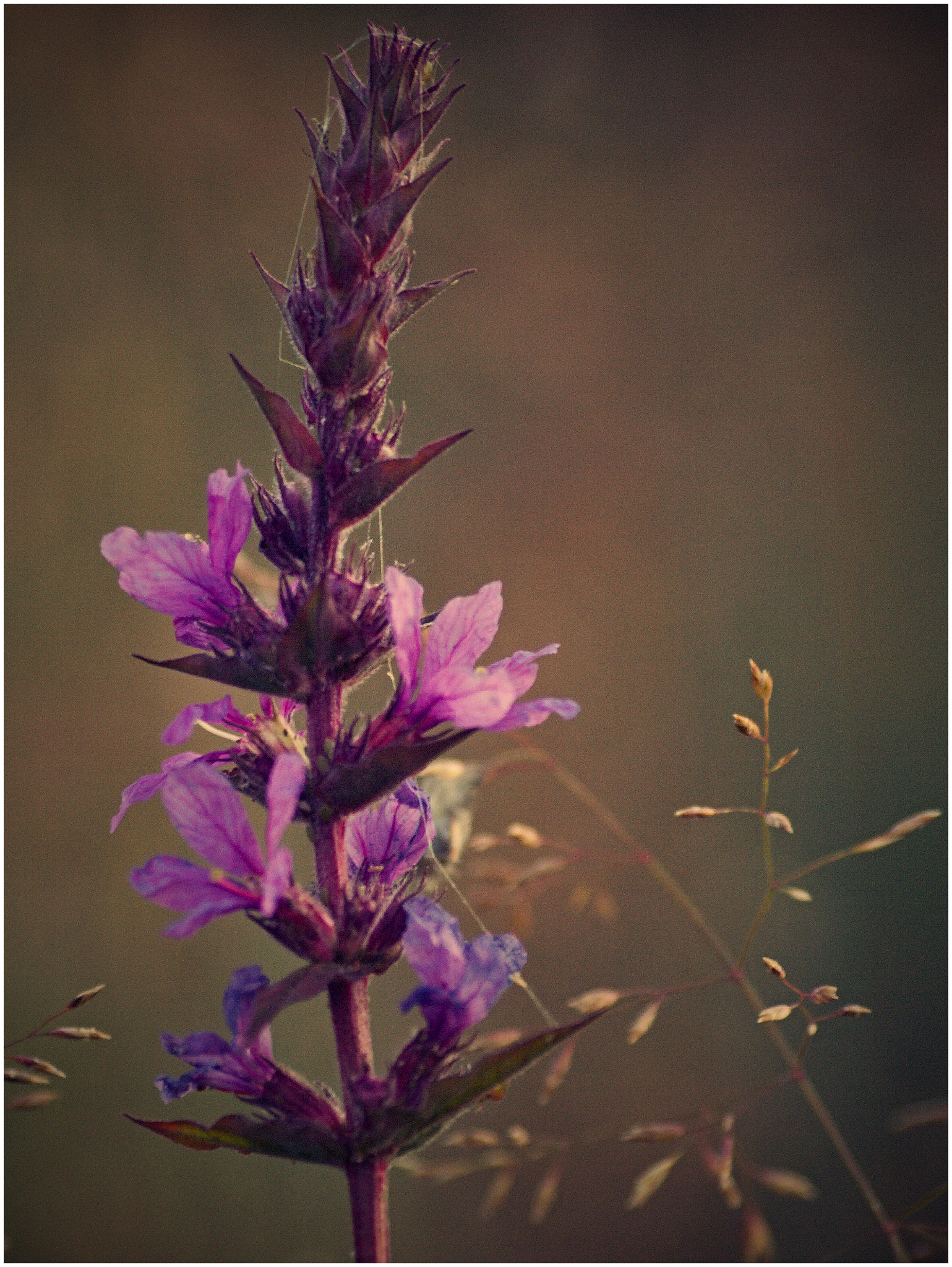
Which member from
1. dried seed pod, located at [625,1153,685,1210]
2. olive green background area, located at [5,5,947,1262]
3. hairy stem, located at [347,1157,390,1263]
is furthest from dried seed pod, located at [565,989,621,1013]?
olive green background area, located at [5,5,947,1262]

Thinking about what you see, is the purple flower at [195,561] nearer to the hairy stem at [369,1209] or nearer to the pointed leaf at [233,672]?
the pointed leaf at [233,672]

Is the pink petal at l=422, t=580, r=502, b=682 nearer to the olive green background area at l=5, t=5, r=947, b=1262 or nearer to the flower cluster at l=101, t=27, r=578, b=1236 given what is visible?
the flower cluster at l=101, t=27, r=578, b=1236

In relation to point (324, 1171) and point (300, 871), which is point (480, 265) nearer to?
point (300, 871)

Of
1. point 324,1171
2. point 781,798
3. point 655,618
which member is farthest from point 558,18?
point 324,1171

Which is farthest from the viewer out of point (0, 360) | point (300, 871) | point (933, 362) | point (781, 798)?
point (933, 362)

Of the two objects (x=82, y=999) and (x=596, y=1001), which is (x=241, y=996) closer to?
(x=82, y=999)

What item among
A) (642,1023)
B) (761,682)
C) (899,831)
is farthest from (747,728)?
(642,1023)

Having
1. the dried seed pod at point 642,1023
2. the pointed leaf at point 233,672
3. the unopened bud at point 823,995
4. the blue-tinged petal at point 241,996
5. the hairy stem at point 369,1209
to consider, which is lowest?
the hairy stem at point 369,1209

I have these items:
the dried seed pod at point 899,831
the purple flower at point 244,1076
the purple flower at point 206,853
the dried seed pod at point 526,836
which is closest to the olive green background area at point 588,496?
the dried seed pod at point 526,836
